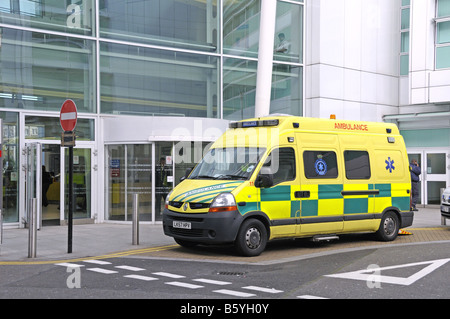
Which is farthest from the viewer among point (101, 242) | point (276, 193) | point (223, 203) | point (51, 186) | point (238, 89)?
point (238, 89)

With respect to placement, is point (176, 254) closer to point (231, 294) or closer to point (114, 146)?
point (231, 294)

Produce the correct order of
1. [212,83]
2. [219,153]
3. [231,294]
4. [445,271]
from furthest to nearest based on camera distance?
[212,83]
[219,153]
[445,271]
[231,294]

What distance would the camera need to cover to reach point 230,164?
1038 centimetres

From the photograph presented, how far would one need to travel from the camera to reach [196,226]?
31.8 ft

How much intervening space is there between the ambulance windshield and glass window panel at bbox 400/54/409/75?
540 inches

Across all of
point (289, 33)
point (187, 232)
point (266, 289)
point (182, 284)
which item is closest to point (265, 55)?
point (289, 33)

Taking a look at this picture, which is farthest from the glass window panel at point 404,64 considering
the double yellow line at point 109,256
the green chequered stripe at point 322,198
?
the double yellow line at point 109,256

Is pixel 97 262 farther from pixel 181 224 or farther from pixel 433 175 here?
pixel 433 175

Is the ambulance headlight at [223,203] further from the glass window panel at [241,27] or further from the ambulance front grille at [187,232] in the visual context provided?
the glass window panel at [241,27]

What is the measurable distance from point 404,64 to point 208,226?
608 inches

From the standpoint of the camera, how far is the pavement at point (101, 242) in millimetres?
10086

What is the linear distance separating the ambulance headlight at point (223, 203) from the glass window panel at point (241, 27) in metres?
9.44

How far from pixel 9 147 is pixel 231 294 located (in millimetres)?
9423

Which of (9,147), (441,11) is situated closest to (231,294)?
(9,147)
